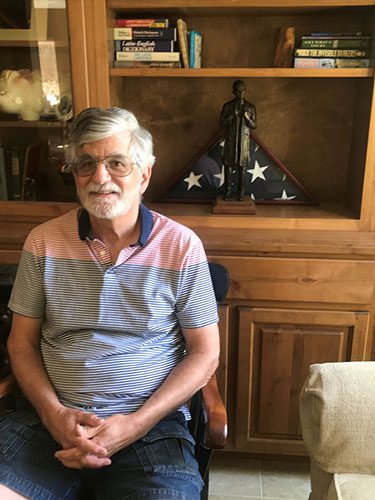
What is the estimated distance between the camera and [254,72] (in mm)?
1709

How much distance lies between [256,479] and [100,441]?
3.25 ft

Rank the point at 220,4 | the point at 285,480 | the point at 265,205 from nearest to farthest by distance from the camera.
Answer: the point at 220,4 → the point at 285,480 → the point at 265,205

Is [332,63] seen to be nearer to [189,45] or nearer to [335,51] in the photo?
[335,51]

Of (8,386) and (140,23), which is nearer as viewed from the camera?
(8,386)

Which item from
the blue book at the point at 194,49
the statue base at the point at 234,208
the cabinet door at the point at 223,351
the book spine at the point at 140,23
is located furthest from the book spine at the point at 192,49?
the cabinet door at the point at 223,351

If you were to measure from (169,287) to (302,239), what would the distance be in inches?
23.7

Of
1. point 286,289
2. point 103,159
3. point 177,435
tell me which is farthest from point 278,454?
point 103,159

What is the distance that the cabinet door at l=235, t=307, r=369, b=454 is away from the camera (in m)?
1.75

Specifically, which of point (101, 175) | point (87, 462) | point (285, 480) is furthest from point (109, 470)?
point (285, 480)

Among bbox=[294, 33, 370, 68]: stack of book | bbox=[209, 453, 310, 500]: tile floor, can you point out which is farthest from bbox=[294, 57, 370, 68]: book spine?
bbox=[209, 453, 310, 500]: tile floor

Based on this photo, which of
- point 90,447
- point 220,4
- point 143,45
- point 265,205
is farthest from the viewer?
point 265,205

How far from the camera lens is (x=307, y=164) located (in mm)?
2133

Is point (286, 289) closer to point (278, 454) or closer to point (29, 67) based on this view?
point (278, 454)

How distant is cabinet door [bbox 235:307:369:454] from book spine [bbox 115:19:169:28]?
1071 mm
